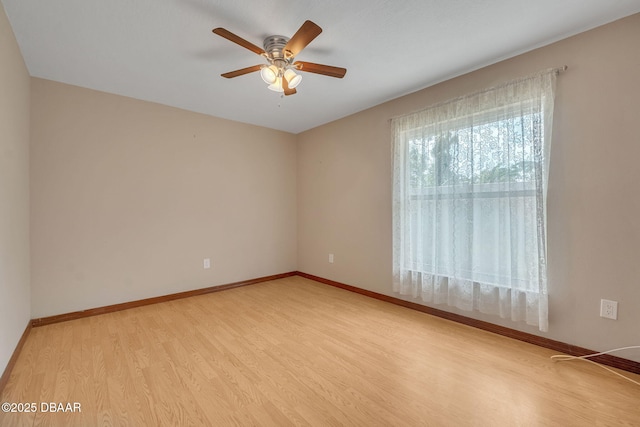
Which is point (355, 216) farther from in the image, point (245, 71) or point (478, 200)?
point (245, 71)

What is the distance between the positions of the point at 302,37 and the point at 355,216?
7.49 feet

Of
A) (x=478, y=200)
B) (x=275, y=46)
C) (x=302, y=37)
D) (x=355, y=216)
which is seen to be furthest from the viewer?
(x=355, y=216)

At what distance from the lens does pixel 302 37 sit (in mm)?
1604

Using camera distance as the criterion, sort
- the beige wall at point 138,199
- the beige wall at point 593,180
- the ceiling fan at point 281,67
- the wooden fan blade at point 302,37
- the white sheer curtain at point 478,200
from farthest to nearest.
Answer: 1. the beige wall at point 138,199
2. the white sheer curtain at point 478,200
3. the ceiling fan at point 281,67
4. the beige wall at point 593,180
5. the wooden fan blade at point 302,37

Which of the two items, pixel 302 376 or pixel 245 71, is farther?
pixel 245 71

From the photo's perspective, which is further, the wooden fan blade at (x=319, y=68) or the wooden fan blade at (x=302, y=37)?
the wooden fan blade at (x=319, y=68)

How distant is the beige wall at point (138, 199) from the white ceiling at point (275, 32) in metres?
0.40

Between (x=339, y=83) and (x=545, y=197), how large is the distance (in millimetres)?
1987

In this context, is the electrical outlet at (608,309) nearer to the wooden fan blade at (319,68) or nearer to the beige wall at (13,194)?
the wooden fan blade at (319,68)

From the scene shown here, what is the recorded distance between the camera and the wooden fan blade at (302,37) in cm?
149

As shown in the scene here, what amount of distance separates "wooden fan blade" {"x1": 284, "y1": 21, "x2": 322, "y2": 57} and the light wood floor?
2.05 m

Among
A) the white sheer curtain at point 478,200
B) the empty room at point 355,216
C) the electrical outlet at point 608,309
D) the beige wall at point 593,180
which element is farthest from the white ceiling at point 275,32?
the electrical outlet at point 608,309

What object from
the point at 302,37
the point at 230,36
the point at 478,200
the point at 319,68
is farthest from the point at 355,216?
the point at 230,36

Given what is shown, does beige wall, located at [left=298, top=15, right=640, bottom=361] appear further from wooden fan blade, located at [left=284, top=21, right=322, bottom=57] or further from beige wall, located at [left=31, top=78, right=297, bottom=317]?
beige wall, located at [left=31, top=78, right=297, bottom=317]
